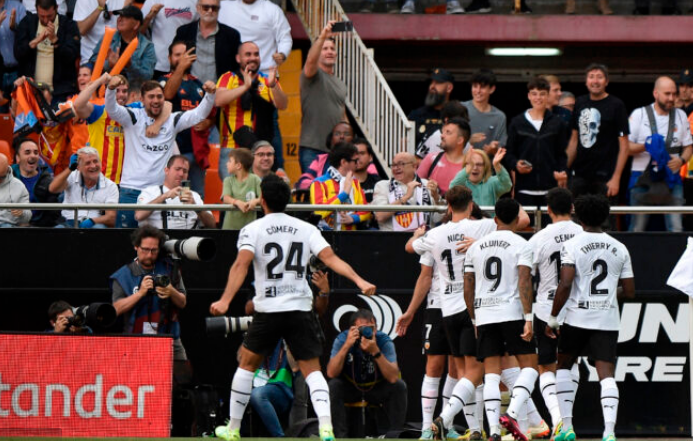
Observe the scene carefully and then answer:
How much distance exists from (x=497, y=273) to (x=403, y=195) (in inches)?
125

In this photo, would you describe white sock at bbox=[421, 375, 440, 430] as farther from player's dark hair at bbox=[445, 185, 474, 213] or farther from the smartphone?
the smartphone

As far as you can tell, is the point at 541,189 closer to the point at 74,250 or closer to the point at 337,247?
the point at 337,247

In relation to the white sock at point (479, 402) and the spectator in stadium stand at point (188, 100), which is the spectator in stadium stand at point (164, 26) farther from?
the white sock at point (479, 402)

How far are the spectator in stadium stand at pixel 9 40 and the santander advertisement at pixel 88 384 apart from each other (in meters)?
5.98

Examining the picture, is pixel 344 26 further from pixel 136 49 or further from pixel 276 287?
pixel 276 287

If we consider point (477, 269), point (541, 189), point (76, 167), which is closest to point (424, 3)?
point (541, 189)

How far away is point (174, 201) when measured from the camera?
47.6ft

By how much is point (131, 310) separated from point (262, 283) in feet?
8.42

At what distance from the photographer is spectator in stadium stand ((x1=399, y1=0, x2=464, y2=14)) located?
66.3ft

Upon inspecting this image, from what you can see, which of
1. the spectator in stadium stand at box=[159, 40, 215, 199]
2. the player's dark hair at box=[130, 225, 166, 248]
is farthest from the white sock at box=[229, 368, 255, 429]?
the spectator in stadium stand at box=[159, 40, 215, 199]

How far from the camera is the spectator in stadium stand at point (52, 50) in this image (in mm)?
16969

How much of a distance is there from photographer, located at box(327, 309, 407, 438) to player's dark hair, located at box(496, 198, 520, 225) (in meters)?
1.96

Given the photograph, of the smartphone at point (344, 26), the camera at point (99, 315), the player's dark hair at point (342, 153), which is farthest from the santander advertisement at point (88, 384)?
the smartphone at point (344, 26)

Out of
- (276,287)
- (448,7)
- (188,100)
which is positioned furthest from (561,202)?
(448,7)
